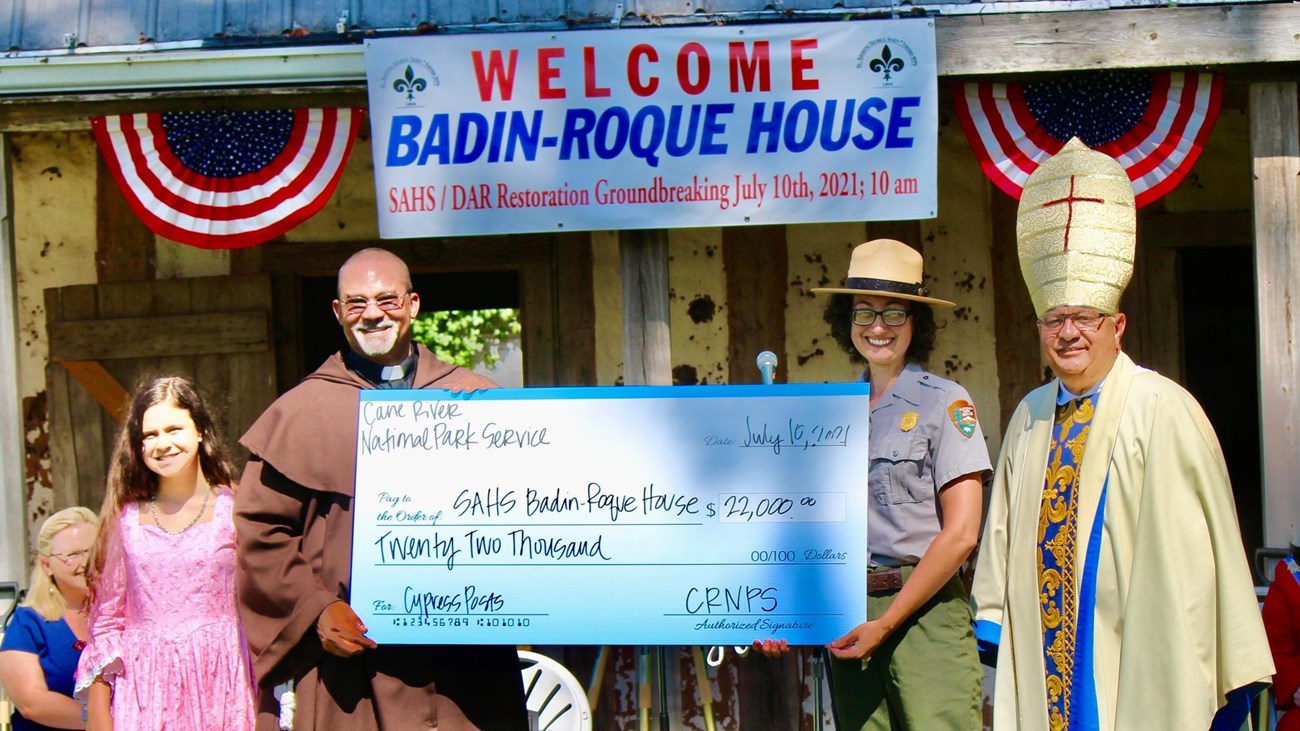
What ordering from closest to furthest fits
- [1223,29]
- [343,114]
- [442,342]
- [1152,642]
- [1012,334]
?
[1152,642]
[1223,29]
[343,114]
[1012,334]
[442,342]

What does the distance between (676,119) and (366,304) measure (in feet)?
5.98

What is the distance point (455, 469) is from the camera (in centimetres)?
415

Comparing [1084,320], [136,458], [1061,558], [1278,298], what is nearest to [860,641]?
[1061,558]

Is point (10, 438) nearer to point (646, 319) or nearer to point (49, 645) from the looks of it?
point (49, 645)

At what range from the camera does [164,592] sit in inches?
167

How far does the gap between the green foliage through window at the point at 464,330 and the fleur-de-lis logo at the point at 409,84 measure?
37.2 ft

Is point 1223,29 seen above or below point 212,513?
above

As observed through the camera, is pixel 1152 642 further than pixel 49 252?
No

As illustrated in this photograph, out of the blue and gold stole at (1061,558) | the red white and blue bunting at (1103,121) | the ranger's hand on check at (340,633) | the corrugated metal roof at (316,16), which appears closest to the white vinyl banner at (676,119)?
the corrugated metal roof at (316,16)

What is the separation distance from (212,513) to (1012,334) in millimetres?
3660

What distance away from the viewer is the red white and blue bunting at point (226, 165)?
18.7ft

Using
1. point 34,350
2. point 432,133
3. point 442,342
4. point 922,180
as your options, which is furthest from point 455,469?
point 442,342

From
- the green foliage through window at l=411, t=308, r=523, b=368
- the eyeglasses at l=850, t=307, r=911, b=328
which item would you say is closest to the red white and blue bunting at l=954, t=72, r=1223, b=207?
the eyeglasses at l=850, t=307, r=911, b=328

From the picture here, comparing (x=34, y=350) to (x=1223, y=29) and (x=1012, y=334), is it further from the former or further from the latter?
(x=1223, y=29)
